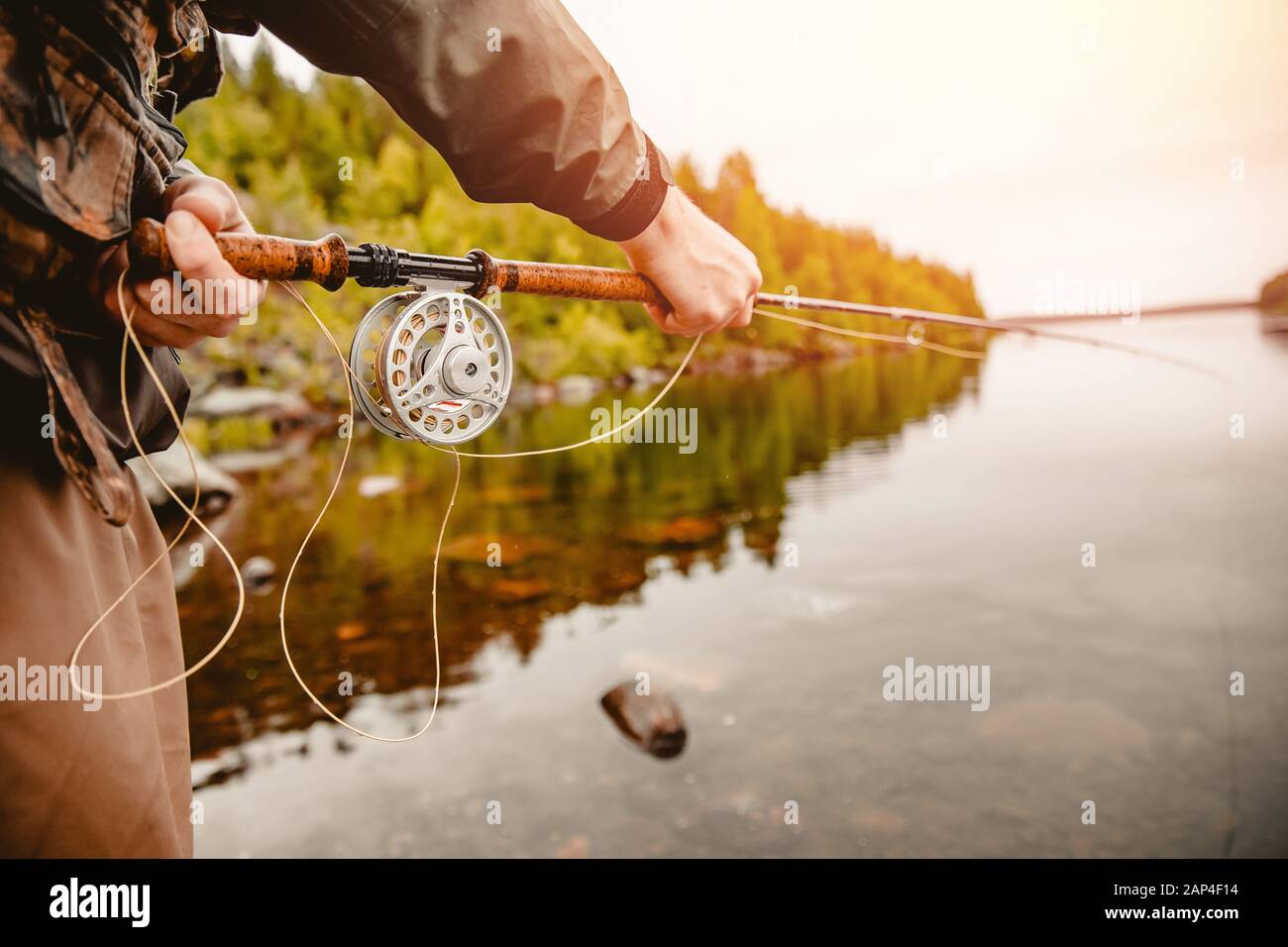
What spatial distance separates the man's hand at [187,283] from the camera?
127cm

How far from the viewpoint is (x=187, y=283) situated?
1.29 m

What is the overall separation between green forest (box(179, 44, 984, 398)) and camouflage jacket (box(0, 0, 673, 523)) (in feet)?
76.6

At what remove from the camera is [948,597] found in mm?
8531

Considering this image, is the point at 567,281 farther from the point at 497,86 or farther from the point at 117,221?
the point at 117,221

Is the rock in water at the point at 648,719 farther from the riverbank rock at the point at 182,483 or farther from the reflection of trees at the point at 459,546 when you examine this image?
the riverbank rock at the point at 182,483

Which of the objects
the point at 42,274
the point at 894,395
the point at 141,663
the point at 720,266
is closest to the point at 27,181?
the point at 42,274

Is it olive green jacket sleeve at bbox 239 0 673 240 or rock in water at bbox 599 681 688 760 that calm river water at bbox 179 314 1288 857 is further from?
olive green jacket sleeve at bbox 239 0 673 240

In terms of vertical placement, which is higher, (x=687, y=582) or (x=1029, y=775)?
(x=687, y=582)

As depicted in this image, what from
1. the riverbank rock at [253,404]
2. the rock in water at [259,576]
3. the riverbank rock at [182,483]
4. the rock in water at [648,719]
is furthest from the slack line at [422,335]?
the riverbank rock at [253,404]

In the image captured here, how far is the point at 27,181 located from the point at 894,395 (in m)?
29.8

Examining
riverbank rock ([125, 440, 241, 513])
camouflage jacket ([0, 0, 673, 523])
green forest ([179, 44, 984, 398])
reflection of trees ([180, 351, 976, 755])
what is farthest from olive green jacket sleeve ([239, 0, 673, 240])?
green forest ([179, 44, 984, 398])

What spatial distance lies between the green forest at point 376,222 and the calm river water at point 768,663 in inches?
566
